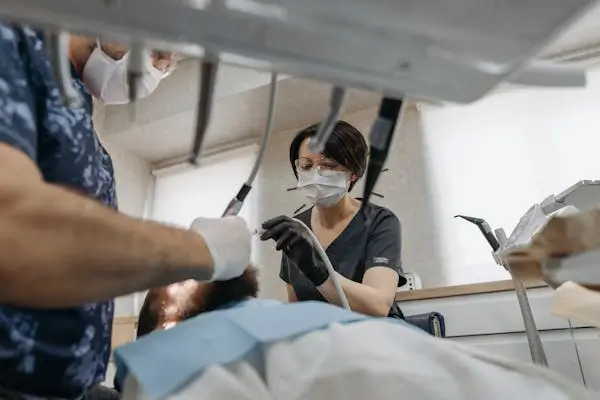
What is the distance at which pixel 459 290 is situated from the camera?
1666 mm

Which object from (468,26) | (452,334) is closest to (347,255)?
(452,334)

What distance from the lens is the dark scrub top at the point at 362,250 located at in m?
1.47

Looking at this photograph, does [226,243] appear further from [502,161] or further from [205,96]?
[502,161]

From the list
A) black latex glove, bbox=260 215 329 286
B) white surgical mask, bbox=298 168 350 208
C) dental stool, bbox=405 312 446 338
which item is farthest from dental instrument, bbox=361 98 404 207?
dental stool, bbox=405 312 446 338

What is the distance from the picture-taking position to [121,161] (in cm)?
282

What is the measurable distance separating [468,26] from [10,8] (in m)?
0.30

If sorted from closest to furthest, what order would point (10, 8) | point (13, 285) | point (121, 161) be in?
point (10, 8), point (13, 285), point (121, 161)

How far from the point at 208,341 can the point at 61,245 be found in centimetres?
18

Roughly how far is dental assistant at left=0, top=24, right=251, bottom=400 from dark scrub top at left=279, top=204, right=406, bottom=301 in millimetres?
759

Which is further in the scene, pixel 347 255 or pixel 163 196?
pixel 163 196

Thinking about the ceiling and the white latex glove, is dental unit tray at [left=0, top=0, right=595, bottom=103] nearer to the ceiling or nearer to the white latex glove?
the white latex glove

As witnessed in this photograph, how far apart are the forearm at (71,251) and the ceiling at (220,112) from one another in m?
1.73

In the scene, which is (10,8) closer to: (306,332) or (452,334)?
(306,332)

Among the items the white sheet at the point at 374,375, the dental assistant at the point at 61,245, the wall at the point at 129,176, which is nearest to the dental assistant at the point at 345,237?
the dental assistant at the point at 61,245
